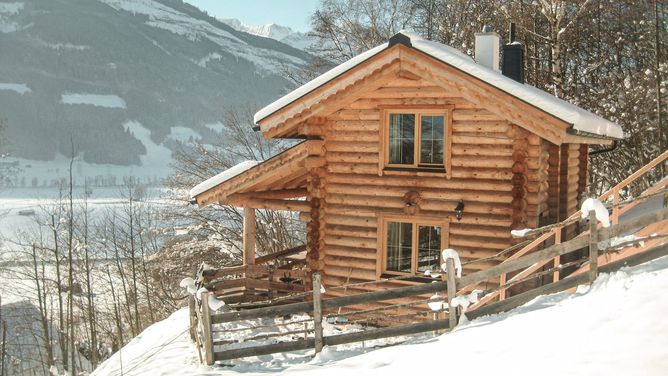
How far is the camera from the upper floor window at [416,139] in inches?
471

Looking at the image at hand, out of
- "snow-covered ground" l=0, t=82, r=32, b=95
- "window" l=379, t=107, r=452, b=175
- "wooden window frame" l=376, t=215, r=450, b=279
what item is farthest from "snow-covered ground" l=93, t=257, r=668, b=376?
"snow-covered ground" l=0, t=82, r=32, b=95

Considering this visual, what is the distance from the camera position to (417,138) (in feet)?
39.8

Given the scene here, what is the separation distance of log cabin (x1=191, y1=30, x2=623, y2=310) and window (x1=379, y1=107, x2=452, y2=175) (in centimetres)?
2

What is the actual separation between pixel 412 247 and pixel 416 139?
234 cm

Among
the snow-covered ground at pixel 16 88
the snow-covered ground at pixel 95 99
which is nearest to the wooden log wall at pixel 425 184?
the snow-covered ground at pixel 16 88

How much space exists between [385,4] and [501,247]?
22.7 m

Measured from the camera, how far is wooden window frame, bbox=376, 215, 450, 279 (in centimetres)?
1185

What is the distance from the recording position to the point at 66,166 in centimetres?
17100

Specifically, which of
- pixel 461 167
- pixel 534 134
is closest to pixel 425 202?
pixel 461 167

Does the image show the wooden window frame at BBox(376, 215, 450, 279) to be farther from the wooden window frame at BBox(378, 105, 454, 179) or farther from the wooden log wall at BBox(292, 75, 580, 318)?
the wooden window frame at BBox(378, 105, 454, 179)

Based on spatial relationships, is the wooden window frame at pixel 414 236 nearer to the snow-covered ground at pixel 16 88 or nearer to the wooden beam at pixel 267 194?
the wooden beam at pixel 267 194

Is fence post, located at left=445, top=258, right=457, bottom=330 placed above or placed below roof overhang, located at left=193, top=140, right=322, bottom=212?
below

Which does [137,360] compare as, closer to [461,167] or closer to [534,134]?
[461,167]

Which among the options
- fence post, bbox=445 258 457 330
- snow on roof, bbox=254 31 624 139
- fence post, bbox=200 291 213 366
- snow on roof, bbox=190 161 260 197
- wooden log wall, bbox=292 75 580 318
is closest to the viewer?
fence post, bbox=445 258 457 330
